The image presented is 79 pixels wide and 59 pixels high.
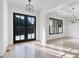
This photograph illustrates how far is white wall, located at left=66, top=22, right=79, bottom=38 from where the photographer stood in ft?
40.5

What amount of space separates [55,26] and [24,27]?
422 cm

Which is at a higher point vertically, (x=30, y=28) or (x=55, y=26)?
(x=55, y=26)

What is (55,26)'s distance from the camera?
10.9 meters

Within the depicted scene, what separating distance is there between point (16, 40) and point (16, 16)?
1809 mm

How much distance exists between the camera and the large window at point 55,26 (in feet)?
33.3

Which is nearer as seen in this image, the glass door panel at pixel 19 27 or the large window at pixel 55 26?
the glass door panel at pixel 19 27

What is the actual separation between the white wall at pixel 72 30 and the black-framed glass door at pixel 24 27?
5988mm

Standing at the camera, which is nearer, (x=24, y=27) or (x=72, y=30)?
(x=24, y=27)

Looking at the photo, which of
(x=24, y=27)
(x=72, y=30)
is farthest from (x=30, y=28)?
(x=72, y=30)

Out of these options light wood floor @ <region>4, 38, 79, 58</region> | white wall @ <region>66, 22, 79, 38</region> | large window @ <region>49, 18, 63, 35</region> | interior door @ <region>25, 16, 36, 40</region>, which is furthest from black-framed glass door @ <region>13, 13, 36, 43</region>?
white wall @ <region>66, 22, 79, 38</region>

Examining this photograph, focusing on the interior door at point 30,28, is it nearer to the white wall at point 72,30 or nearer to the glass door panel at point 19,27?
the glass door panel at point 19,27

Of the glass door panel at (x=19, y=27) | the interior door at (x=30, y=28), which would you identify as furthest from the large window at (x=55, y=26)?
the glass door panel at (x=19, y=27)

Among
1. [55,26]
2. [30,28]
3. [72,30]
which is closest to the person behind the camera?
[30,28]

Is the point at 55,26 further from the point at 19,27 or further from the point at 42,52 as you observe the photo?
the point at 42,52
